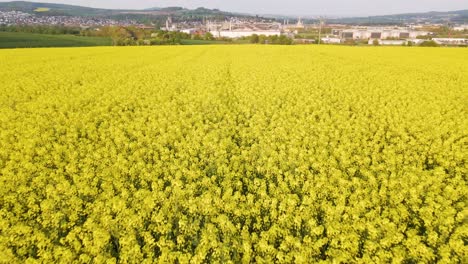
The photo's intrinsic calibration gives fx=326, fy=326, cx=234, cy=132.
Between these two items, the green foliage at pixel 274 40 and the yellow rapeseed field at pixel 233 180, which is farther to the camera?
the green foliage at pixel 274 40

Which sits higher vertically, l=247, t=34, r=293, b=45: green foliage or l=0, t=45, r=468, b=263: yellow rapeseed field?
l=247, t=34, r=293, b=45: green foliage

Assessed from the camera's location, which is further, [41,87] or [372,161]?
[41,87]

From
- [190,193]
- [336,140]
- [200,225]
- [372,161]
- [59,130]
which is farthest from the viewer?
[59,130]

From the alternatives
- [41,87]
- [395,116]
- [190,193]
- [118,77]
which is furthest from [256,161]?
[118,77]

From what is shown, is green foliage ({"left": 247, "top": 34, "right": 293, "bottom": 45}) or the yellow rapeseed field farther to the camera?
green foliage ({"left": 247, "top": 34, "right": 293, "bottom": 45})

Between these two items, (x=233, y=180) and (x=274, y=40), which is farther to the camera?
(x=274, y=40)

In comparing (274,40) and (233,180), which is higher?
(274,40)

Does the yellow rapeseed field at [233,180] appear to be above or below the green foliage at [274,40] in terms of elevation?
below

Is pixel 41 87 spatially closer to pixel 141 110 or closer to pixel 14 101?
pixel 14 101
